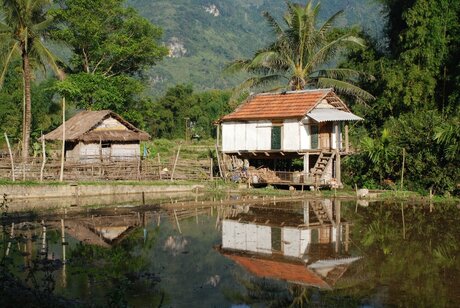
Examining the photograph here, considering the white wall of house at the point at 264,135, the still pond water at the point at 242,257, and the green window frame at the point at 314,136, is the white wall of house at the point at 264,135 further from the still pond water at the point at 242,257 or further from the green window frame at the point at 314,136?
the still pond water at the point at 242,257

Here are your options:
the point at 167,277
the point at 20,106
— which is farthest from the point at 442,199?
the point at 20,106

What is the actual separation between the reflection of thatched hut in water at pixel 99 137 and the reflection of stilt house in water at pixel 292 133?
21.7 ft

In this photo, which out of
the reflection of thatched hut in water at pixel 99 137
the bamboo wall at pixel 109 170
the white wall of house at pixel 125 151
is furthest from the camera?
the white wall of house at pixel 125 151

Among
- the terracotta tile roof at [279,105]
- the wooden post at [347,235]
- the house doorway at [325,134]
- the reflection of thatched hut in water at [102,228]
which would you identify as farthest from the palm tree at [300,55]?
the wooden post at [347,235]

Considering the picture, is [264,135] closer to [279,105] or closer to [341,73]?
[279,105]

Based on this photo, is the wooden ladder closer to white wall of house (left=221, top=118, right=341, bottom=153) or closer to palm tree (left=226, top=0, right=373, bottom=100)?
white wall of house (left=221, top=118, right=341, bottom=153)

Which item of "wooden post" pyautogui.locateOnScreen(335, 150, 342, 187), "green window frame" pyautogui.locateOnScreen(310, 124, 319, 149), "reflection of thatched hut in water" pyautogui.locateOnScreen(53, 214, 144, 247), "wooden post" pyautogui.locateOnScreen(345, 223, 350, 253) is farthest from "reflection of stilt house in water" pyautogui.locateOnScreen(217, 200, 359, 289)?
"green window frame" pyautogui.locateOnScreen(310, 124, 319, 149)

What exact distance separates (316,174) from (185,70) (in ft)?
459

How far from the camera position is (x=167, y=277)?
12.8m

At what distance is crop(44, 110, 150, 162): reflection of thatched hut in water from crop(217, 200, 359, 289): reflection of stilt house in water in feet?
45.8

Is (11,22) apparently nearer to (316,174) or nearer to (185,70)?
(316,174)

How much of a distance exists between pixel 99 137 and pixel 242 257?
20.8 m

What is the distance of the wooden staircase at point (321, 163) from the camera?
29330 millimetres

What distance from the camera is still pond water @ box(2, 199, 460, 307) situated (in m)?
11.2
